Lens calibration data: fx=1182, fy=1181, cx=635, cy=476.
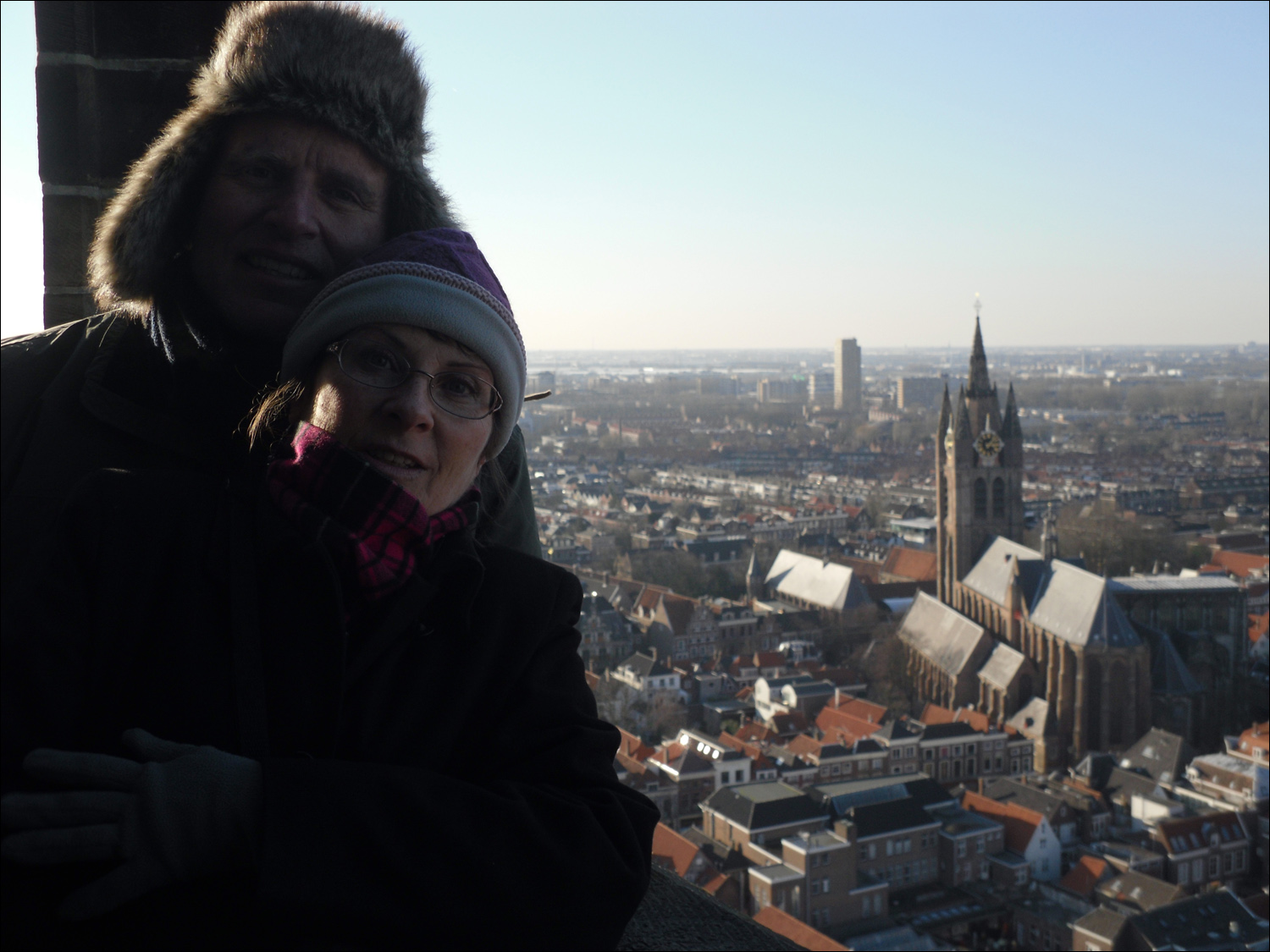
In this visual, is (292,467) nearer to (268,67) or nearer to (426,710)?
(426,710)

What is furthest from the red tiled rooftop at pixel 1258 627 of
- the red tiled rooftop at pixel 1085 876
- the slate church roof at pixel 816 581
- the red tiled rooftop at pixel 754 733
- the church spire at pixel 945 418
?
the red tiled rooftop at pixel 754 733

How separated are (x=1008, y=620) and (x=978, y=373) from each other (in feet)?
21.7

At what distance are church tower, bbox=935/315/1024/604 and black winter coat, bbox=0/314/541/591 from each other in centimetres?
2428

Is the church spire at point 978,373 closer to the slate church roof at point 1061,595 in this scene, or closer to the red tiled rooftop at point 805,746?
the slate church roof at point 1061,595

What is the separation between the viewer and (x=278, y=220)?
1.21 metres

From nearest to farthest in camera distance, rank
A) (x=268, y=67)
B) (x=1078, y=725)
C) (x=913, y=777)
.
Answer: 1. (x=268, y=67)
2. (x=913, y=777)
3. (x=1078, y=725)

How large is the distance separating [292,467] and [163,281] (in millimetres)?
447

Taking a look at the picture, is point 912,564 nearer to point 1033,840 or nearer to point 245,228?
point 1033,840

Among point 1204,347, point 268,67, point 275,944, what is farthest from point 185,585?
point 1204,347

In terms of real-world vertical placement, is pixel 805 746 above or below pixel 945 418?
below

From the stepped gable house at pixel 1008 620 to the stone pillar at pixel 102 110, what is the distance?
18.2 metres

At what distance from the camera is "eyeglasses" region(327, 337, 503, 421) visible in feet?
3.29

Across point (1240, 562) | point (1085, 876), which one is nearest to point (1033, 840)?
point (1085, 876)

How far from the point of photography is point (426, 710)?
904mm
